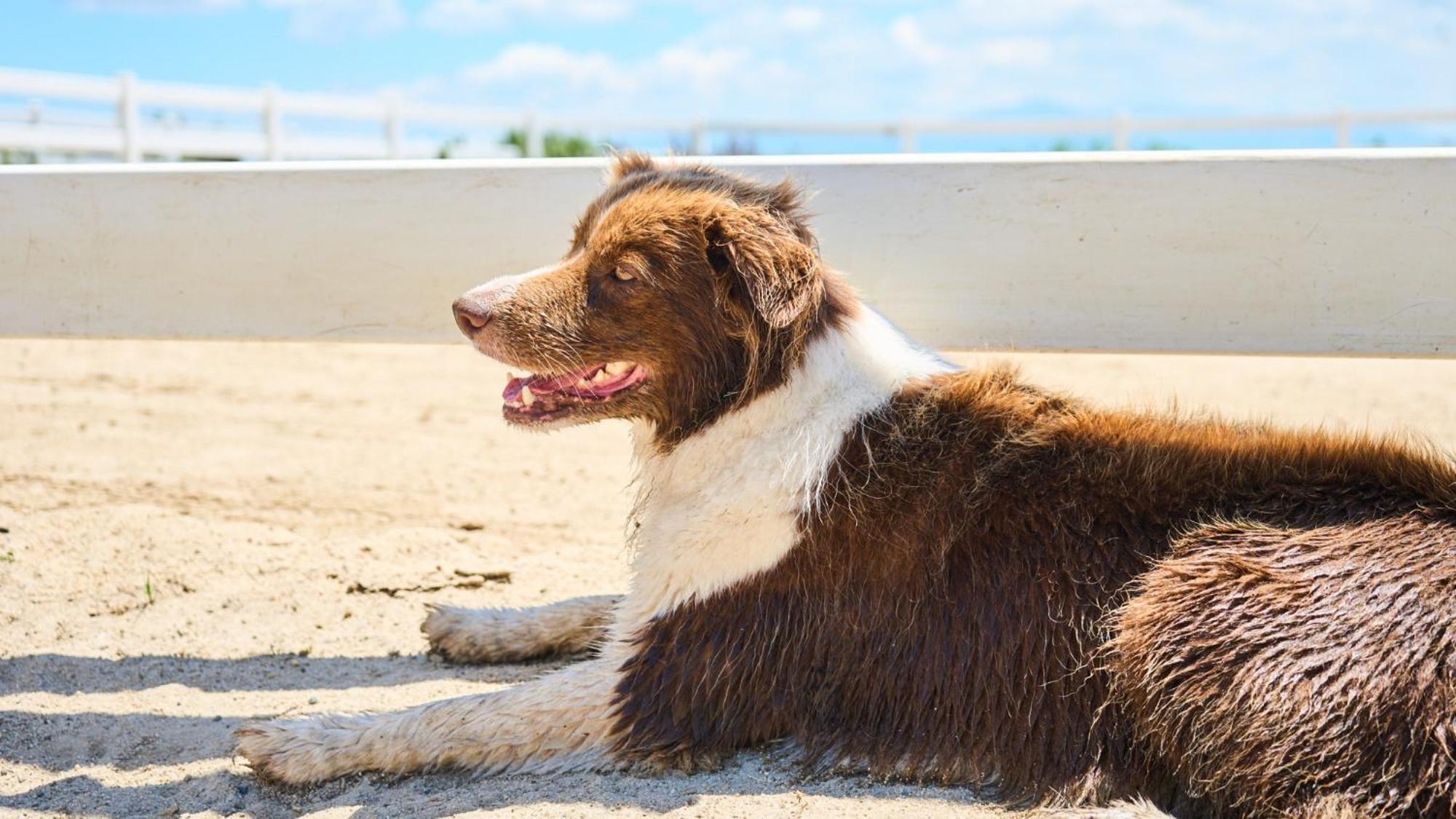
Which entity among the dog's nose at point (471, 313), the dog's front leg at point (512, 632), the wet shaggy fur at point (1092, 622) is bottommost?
the dog's front leg at point (512, 632)

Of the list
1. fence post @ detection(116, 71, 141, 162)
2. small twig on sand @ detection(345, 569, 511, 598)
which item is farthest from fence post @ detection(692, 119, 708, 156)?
small twig on sand @ detection(345, 569, 511, 598)

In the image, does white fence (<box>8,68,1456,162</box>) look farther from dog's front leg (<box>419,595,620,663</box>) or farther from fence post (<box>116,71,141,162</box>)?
dog's front leg (<box>419,595,620,663</box>)

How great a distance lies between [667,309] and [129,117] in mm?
16443

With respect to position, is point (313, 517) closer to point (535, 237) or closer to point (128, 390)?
point (535, 237)

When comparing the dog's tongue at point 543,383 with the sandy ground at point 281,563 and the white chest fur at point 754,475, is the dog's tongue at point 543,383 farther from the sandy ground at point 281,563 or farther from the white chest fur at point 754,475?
the sandy ground at point 281,563

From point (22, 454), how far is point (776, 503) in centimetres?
499

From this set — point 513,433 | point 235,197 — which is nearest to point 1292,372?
point 513,433

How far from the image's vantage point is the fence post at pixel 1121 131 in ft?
67.8

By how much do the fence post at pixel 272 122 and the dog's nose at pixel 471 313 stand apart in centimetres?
1683

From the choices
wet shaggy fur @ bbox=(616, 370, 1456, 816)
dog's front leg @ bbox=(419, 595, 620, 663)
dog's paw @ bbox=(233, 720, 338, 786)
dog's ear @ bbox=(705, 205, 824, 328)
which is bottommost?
dog's paw @ bbox=(233, 720, 338, 786)

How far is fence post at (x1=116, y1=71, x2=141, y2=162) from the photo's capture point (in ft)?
56.7

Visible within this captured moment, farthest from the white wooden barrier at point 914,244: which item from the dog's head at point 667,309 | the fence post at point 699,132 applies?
the fence post at point 699,132

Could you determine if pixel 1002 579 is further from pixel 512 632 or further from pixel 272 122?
pixel 272 122

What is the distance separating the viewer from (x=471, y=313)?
3.79 metres
